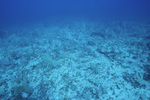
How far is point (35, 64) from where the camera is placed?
5125 millimetres

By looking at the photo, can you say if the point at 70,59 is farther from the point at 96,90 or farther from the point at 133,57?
the point at 133,57

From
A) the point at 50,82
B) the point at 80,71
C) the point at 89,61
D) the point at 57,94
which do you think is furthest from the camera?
the point at 89,61

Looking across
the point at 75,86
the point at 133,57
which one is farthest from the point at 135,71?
the point at 75,86

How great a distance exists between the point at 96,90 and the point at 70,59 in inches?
103

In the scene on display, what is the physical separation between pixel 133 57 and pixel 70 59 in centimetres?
440

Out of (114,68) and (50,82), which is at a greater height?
(114,68)

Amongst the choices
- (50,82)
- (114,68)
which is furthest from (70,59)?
(114,68)

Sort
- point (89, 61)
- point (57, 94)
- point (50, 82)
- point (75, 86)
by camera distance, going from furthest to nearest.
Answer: point (89, 61), point (50, 82), point (75, 86), point (57, 94)

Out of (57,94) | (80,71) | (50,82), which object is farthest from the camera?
(80,71)

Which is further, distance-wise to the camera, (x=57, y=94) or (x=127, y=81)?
(x=127, y=81)

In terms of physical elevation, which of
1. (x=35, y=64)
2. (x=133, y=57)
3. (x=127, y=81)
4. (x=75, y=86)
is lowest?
(x=35, y=64)

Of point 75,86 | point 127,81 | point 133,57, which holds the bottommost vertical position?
point 75,86

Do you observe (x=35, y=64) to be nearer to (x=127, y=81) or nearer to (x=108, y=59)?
(x=108, y=59)

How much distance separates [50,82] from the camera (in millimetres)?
3867
